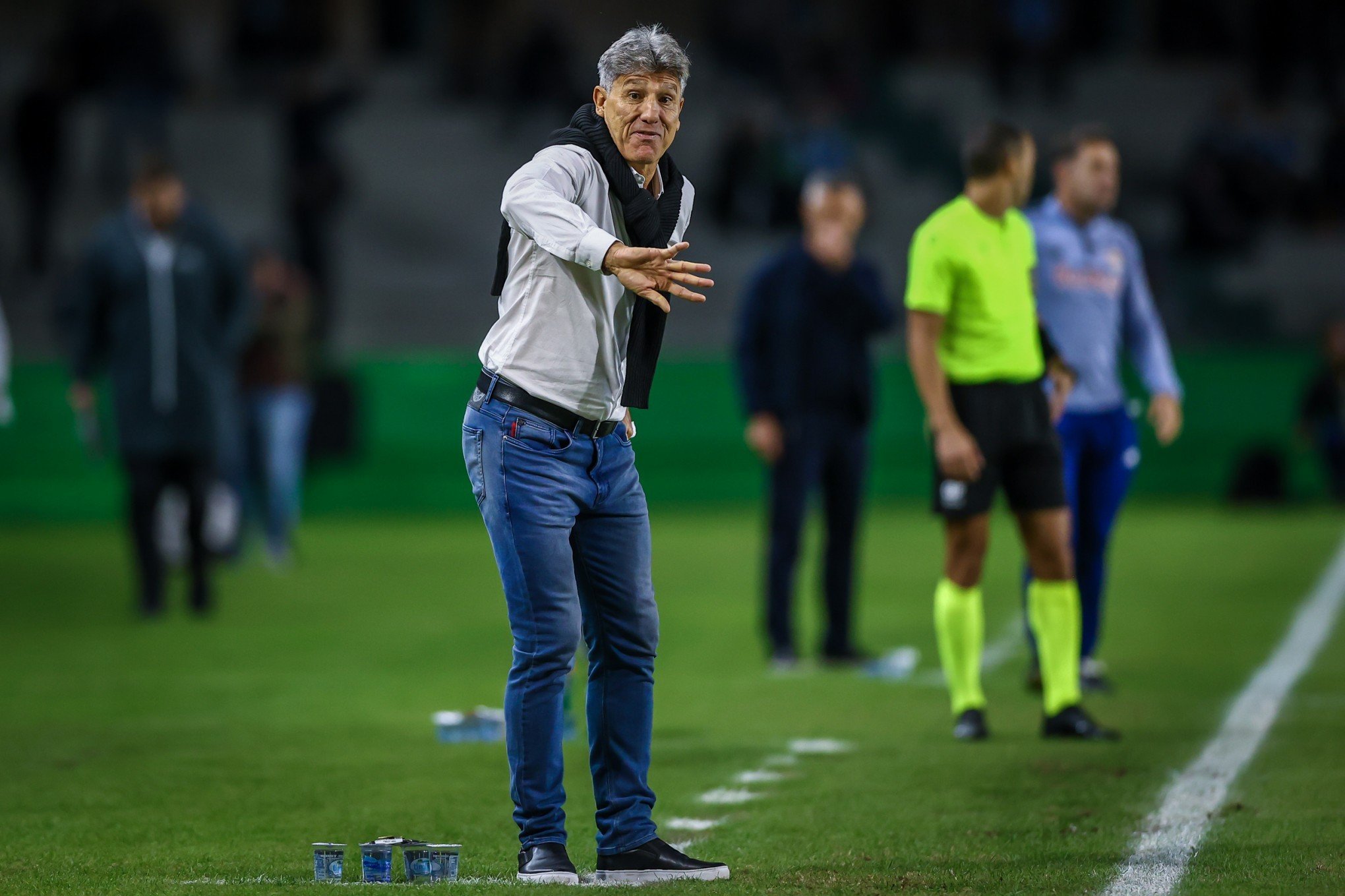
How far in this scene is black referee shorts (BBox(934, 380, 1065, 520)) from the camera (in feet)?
21.1

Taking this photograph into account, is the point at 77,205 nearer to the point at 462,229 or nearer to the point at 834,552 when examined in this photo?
the point at 462,229

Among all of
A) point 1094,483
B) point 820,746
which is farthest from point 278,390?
point 820,746

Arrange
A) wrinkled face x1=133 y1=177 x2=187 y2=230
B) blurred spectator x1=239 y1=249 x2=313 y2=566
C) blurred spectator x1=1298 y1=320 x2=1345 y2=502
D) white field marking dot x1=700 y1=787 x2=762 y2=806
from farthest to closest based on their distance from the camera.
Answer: blurred spectator x1=1298 y1=320 x2=1345 y2=502 < blurred spectator x1=239 y1=249 x2=313 y2=566 < wrinkled face x1=133 y1=177 x2=187 y2=230 < white field marking dot x1=700 y1=787 x2=762 y2=806

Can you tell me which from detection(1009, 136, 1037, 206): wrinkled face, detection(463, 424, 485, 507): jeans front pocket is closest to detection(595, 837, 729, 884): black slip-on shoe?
detection(463, 424, 485, 507): jeans front pocket

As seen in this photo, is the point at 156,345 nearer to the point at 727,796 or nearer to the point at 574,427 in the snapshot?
the point at 727,796

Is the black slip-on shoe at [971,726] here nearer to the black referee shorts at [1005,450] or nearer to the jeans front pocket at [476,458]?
the black referee shorts at [1005,450]

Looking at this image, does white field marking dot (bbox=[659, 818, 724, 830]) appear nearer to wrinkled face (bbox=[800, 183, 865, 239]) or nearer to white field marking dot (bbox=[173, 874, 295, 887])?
white field marking dot (bbox=[173, 874, 295, 887])

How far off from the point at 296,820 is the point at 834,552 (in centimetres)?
394

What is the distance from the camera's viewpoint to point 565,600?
14.1 feet

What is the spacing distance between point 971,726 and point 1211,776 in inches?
39.8

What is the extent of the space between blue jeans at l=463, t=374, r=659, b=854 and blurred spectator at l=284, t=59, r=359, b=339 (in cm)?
1813

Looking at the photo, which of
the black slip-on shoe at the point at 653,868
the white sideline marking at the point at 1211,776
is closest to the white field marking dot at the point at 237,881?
the black slip-on shoe at the point at 653,868

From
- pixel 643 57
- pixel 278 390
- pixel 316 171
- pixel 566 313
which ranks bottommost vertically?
pixel 278 390

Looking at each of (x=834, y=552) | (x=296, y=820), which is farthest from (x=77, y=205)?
(x=296, y=820)
